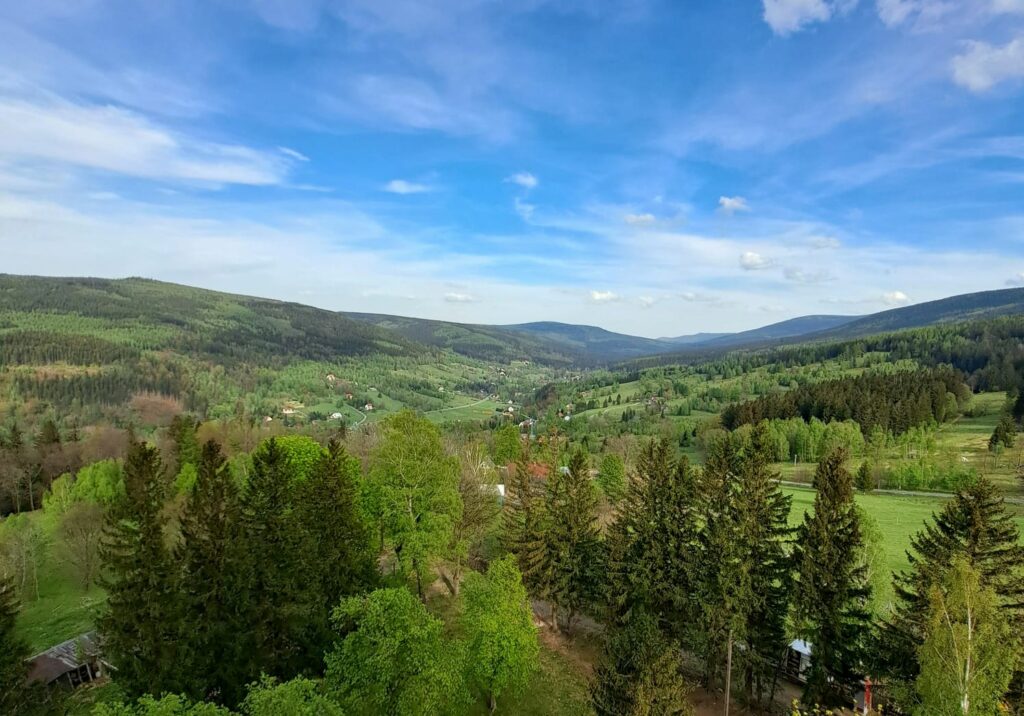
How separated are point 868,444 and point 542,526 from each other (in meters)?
93.3

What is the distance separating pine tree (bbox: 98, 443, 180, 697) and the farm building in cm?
1372

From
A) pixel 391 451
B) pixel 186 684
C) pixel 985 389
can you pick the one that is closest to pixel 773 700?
pixel 391 451

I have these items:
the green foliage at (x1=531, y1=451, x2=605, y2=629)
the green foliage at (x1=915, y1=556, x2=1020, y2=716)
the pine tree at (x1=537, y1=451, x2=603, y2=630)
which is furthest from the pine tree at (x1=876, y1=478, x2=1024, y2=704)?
the pine tree at (x1=537, y1=451, x2=603, y2=630)

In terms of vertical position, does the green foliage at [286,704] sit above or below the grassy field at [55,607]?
above

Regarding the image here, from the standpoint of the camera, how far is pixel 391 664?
19.4m

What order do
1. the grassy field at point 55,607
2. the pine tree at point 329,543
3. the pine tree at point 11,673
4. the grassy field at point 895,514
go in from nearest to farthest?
1. the pine tree at point 11,673
2. the pine tree at point 329,543
3. the grassy field at point 55,607
4. the grassy field at point 895,514

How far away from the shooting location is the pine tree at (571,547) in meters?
37.7

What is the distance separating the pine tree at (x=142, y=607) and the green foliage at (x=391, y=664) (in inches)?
295

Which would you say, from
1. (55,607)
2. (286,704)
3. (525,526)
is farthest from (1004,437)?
(55,607)

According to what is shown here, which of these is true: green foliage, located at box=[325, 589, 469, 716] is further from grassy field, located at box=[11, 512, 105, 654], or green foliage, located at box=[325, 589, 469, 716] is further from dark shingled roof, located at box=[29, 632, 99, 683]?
grassy field, located at box=[11, 512, 105, 654]

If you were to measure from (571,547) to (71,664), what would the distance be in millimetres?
33620

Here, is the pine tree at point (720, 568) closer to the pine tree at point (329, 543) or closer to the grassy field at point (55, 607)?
the pine tree at point (329, 543)

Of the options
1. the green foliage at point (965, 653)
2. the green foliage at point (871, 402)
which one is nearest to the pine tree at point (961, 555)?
the green foliage at point (965, 653)

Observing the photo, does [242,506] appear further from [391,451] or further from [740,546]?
[740,546]
